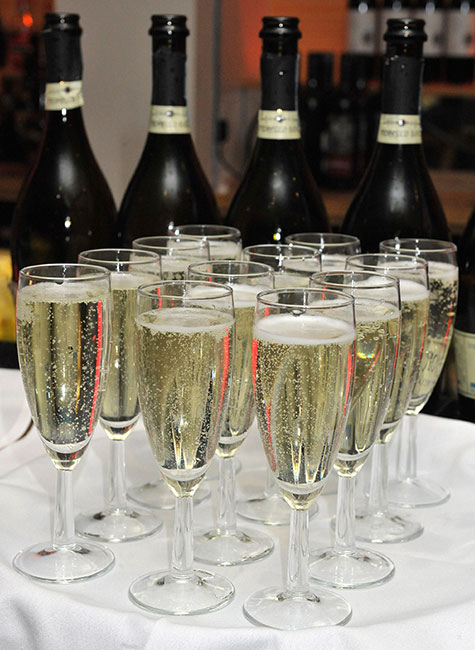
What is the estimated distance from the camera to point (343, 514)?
83 centimetres

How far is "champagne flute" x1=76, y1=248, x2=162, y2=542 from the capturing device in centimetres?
85

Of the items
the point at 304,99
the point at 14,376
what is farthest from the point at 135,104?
the point at 14,376

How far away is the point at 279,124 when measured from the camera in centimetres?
123

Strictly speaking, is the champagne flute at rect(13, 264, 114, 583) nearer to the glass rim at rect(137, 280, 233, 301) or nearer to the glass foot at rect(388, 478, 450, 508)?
the glass rim at rect(137, 280, 233, 301)

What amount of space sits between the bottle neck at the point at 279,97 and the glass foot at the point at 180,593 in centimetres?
65

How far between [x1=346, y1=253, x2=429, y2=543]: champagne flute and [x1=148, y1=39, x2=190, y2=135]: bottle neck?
1.53 ft

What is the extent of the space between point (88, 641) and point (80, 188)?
2.71 ft

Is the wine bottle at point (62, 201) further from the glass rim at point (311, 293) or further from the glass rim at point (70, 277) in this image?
the glass rim at point (311, 293)

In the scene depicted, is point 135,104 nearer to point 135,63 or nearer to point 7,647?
point 135,63

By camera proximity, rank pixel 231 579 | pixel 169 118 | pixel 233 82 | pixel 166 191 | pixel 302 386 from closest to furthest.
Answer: pixel 302 386
pixel 231 579
pixel 169 118
pixel 166 191
pixel 233 82

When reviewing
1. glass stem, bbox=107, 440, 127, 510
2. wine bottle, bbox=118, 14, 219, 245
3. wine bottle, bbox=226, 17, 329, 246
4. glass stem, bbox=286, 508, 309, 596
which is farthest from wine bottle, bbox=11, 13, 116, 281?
glass stem, bbox=286, 508, 309, 596

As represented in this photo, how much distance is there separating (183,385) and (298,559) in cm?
17

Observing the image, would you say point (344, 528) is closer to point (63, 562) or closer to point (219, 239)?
point (63, 562)

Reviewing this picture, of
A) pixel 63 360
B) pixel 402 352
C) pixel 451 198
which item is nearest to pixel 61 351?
pixel 63 360
